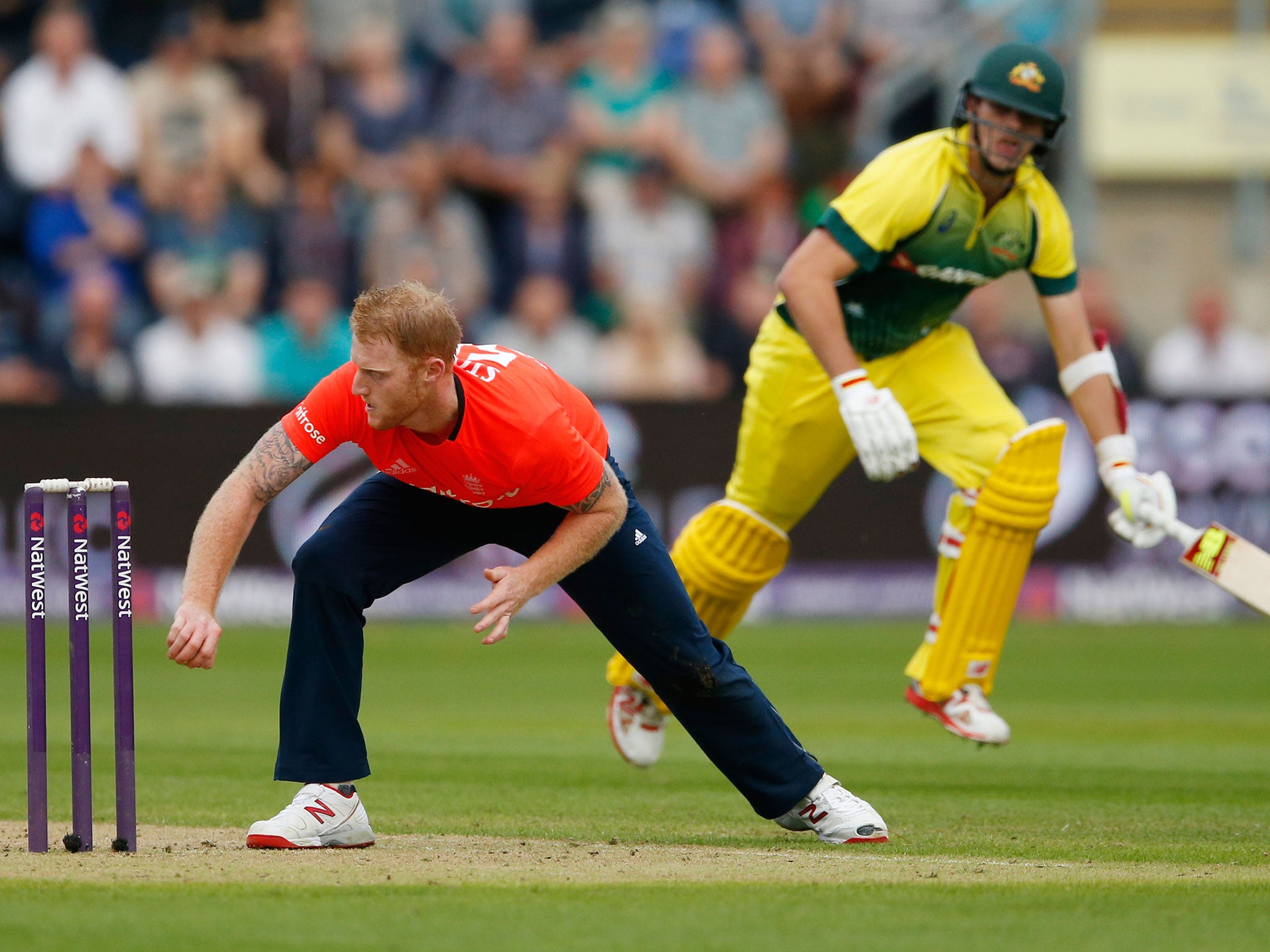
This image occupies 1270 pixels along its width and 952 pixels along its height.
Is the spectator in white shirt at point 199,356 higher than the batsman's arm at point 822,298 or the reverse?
the reverse

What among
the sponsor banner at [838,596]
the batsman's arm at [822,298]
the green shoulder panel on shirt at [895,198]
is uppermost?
the green shoulder panel on shirt at [895,198]

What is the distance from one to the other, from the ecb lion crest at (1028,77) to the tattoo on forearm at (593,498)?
7.05 ft

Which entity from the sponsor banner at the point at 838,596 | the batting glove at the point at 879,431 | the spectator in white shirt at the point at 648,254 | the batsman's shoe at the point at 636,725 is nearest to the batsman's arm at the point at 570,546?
the batting glove at the point at 879,431

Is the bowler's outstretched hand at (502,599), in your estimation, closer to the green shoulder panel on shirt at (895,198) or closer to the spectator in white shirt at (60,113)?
the green shoulder panel on shirt at (895,198)

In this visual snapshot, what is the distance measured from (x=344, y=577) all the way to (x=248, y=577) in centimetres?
771

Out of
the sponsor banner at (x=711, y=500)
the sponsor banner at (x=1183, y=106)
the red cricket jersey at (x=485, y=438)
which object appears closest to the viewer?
the red cricket jersey at (x=485, y=438)

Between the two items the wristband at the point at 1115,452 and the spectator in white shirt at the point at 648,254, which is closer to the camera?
the wristband at the point at 1115,452

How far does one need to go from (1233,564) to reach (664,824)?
1.90 metres

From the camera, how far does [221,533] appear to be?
179 inches

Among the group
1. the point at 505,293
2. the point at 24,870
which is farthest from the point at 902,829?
the point at 505,293

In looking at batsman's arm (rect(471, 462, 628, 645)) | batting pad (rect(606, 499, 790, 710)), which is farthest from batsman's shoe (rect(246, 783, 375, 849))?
batting pad (rect(606, 499, 790, 710))

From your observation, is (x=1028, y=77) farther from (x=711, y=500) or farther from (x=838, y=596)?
(x=838, y=596)

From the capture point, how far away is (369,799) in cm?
591

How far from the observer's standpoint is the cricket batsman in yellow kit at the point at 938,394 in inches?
Result: 236
